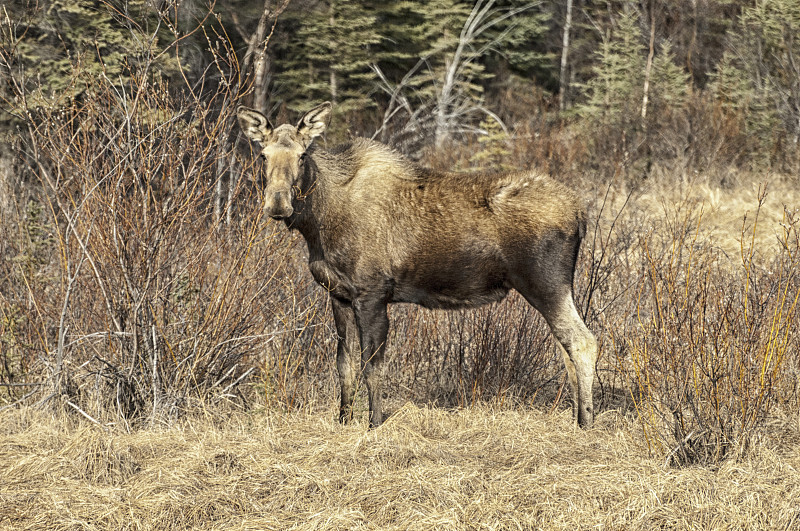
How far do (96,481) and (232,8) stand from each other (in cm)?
1548

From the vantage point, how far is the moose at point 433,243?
21.3ft

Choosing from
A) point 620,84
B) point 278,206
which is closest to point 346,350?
point 278,206

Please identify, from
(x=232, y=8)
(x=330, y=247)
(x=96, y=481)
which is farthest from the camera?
(x=232, y=8)

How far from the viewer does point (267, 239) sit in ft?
23.9

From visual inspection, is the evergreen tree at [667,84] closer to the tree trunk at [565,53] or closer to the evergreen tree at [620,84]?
the evergreen tree at [620,84]

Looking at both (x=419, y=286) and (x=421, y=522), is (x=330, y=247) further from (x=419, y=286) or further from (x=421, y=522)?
(x=421, y=522)

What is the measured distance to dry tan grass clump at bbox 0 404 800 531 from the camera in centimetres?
470

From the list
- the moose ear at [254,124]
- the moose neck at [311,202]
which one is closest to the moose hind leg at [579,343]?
the moose neck at [311,202]

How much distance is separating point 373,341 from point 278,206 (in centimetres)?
136

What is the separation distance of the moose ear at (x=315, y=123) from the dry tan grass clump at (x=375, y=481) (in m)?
2.19

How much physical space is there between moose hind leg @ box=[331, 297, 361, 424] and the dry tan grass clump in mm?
420

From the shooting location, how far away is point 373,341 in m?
6.57

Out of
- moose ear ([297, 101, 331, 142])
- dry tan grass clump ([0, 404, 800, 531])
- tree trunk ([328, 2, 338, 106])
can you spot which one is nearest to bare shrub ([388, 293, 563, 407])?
dry tan grass clump ([0, 404, 800, 531])

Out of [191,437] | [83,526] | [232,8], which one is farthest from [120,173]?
[232,8]
